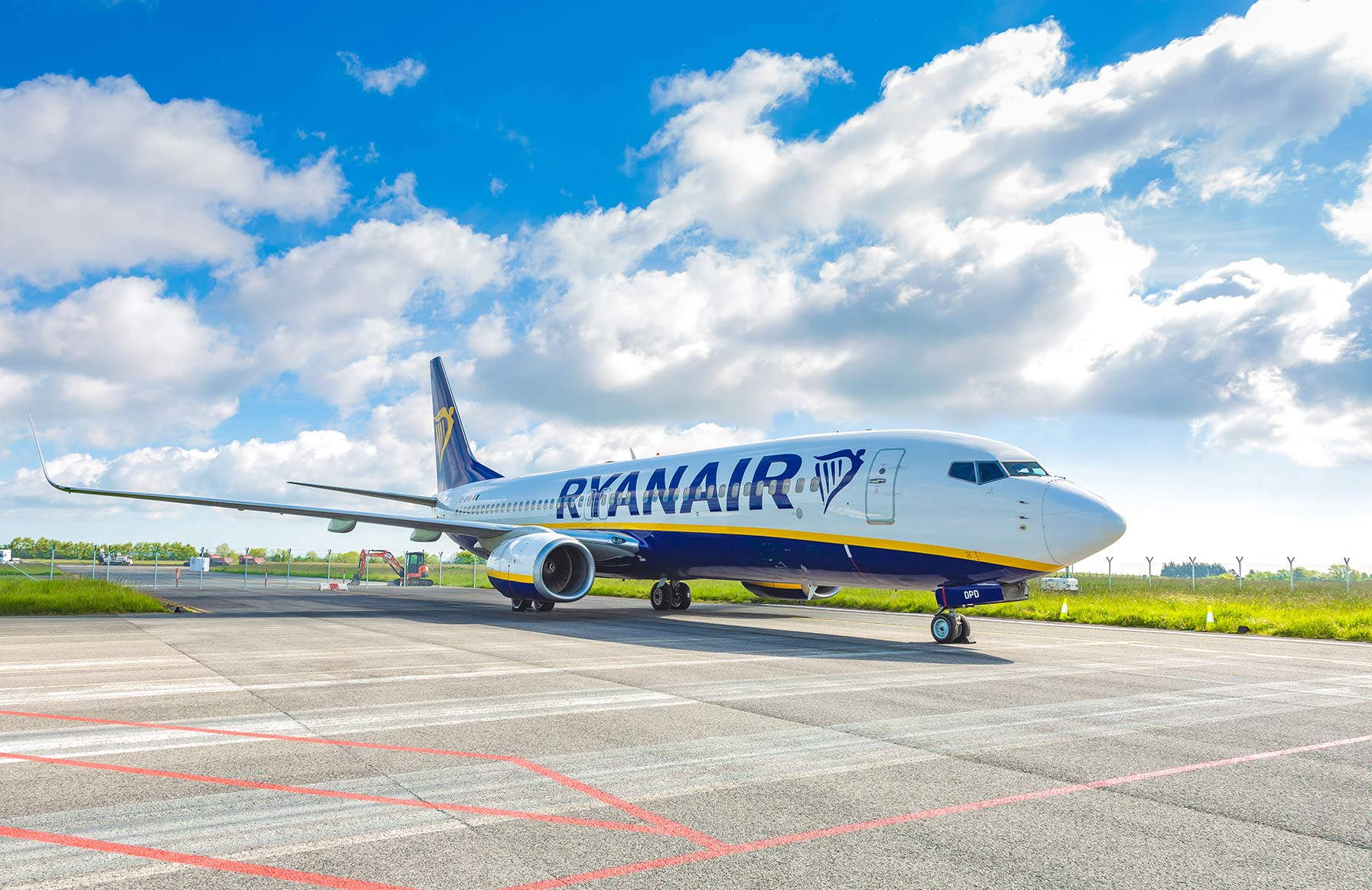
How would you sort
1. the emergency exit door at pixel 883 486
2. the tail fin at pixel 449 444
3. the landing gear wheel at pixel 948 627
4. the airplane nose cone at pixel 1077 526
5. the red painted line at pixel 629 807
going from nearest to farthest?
the red painted line at pixel 629 807 < the airplane nose cone at pixel 1077 526 < the landing gear wheel at pixel 948 627 < the emergency exit door at pixel 883 486 < the tail fin at pixel 449 444

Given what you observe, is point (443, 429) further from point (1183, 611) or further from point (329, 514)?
point (1183, 611)

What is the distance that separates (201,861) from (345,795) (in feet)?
3.34

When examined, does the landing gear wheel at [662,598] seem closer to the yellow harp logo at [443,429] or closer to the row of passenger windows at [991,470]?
the row of passenger windows at [991,470]

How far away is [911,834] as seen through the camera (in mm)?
4059

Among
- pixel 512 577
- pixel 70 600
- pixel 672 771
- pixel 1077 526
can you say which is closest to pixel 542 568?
pixel 512 577

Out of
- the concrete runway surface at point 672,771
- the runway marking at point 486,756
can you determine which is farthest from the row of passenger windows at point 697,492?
the runway marking at point 486,756

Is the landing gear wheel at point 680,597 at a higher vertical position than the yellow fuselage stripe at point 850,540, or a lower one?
lower

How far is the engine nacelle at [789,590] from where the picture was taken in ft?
64.9

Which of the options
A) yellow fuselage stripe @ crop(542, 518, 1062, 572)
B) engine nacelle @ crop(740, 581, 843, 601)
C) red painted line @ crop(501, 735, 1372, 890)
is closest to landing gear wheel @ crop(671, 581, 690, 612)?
engine nacelle @ crop(740, 581, 843, 601)

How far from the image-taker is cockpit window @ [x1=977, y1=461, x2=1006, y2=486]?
13.0m

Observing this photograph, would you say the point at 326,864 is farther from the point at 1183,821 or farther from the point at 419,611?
the point at 419,611

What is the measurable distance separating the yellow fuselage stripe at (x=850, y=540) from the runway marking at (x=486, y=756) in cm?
899

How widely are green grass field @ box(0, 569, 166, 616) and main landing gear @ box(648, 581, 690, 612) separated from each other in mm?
11369

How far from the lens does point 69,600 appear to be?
1888cm
